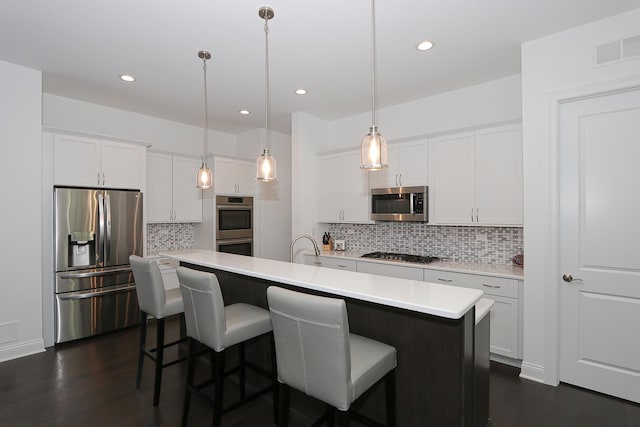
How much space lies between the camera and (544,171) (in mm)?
2662

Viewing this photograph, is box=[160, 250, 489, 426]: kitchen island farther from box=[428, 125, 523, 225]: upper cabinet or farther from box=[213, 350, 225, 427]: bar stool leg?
box=[428, 125, 523, 225]: upper cabinet

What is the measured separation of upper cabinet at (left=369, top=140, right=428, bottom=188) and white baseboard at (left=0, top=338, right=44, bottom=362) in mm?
4160

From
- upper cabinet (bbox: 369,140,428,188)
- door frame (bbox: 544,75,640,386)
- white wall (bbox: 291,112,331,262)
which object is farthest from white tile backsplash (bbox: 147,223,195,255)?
door frame (bbox: 544,75,640,386)

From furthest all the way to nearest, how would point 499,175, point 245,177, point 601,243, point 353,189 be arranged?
point 245,177 → point 353,189 → point 499,175 → point 601,243

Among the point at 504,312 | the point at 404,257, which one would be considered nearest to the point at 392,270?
the point at 404,257

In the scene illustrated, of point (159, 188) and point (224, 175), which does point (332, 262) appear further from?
point (159, 188)

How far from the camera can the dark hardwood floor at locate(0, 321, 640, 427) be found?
7.26 ft

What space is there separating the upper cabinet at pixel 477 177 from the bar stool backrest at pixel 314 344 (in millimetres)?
2572

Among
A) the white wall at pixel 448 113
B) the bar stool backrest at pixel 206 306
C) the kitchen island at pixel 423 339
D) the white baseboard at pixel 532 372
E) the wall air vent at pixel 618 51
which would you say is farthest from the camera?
the white wall at pixel 448 113

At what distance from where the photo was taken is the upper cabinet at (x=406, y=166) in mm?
3808

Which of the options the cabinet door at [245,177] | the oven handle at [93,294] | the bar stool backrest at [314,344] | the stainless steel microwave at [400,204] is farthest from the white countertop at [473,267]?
the oven handle at [93,294]

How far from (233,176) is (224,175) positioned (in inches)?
6.7

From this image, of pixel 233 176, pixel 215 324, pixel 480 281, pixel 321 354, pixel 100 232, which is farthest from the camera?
pixel 233 176

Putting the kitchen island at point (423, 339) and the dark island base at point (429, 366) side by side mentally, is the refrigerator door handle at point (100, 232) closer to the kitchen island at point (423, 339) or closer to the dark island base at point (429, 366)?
the kitchen island at point (423, 339)
